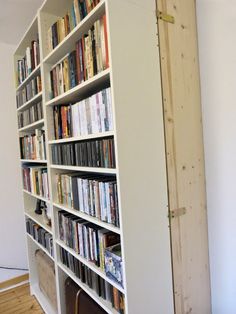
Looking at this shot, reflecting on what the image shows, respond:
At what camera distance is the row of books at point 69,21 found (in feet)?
3.92

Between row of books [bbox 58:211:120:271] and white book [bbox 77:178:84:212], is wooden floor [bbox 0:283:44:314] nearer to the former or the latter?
row of books [bbox 58:211:120:271]

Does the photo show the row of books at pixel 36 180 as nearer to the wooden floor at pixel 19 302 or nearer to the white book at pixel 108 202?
the white book at pixel 108 202

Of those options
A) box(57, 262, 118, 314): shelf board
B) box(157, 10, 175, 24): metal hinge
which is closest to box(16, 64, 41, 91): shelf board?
box(157, 10, 175, 24): metal hinge

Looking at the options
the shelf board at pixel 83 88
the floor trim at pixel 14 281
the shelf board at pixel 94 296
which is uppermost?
the shelf board at pixel 83 88

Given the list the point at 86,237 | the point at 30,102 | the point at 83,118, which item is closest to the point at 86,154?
the point at 83,118

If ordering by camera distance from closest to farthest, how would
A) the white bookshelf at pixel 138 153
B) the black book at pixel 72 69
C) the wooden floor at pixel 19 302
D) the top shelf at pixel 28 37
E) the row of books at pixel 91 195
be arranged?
the white bookshelf at pixel 138 153, the row of books at pixel 91 195, the black book at pixel 72 69, the top shelf at pixel 28 37, the wooden floor at pixel 19 302

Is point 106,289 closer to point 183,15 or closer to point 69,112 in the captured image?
point 69,112

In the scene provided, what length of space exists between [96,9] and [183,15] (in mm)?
461

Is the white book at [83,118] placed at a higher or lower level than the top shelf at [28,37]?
lower

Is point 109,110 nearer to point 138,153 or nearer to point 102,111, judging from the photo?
point 102,111

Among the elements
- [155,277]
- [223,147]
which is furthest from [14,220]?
[223,147]

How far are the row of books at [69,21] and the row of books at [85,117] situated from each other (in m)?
0.41

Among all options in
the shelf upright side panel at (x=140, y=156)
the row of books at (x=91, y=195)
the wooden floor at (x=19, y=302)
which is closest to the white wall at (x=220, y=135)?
the shelf upright side panel at (x=140, y=156)

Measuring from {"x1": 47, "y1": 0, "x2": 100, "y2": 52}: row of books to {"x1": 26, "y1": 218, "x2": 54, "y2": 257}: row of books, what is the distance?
1.40 meters
